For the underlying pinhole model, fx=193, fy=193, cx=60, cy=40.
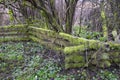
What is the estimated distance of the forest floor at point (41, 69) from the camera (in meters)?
5.18

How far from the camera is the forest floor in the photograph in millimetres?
5180

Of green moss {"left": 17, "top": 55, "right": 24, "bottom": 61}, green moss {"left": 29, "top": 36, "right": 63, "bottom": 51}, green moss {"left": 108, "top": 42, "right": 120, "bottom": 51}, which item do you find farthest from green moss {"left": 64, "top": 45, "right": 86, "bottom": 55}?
green moss {"left": 17, "top": 55, "right": 24, "bottom": 61}

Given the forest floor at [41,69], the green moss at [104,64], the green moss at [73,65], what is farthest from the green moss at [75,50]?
the green moss at [104,64]

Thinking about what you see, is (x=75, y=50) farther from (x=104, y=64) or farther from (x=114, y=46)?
(x=114, y=46)

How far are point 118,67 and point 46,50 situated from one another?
3399mm

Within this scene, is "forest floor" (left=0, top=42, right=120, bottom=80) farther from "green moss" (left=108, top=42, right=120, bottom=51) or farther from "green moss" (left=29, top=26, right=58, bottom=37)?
"green moss" (left=29, top=26, right=58, bottom=37)

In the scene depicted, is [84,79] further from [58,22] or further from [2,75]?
[58,22]

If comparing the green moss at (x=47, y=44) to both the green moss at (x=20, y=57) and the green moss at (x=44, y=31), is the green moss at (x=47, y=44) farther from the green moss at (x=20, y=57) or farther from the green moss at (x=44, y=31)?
the green moss at (x=20, y=57)

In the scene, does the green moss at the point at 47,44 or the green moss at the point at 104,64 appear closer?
the green moss at the point at 104,64

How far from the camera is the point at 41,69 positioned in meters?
5.89

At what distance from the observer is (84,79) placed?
502cm

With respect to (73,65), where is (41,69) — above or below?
below

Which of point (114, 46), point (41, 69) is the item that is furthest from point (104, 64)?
point (41, 69)

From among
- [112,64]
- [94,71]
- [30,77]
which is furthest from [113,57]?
[30,77]
